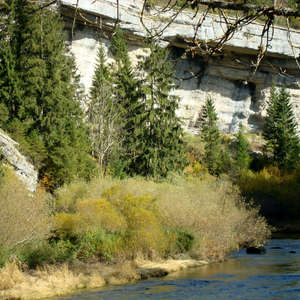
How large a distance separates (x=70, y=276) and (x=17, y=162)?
11.3 m

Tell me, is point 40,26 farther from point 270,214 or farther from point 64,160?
point 270,214

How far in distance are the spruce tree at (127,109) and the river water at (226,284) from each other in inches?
655

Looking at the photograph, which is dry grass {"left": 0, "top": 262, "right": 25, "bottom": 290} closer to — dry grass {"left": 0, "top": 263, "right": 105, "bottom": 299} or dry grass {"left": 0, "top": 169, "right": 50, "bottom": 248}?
dry grass {"left": 0, "top": 263, "right": 105, "bottom": 299}

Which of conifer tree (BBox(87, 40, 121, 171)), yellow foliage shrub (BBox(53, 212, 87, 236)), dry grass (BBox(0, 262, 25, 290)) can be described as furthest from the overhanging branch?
conifer tree (BBox(87, 40, 121, 171))

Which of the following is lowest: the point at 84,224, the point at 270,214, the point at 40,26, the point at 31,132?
the point at 270,214

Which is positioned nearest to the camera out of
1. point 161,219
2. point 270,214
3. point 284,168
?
point 161,219

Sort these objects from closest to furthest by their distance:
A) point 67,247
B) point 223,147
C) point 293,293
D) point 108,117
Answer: point 293,293, point 67,247, point 108,117, point 223,147

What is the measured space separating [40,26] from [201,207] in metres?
23.0

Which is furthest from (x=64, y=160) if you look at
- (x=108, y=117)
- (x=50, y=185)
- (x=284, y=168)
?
(x=284, y=168)

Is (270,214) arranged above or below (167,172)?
below

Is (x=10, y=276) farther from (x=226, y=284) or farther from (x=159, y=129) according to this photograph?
(x=159, y=129)

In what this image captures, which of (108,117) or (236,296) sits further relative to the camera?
(108,117)

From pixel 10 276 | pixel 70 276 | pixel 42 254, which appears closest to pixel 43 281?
pixel 70 276

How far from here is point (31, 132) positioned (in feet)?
114
